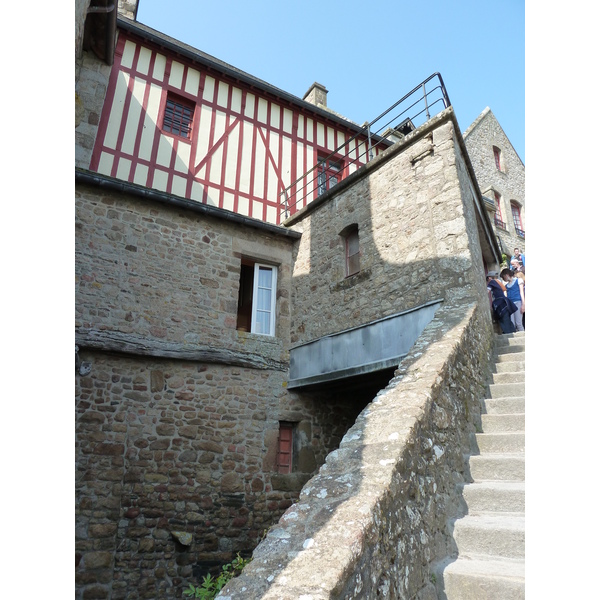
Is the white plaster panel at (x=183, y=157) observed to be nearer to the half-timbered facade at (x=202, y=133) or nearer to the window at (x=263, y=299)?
the half-timbered facade at (x=202, y=133)

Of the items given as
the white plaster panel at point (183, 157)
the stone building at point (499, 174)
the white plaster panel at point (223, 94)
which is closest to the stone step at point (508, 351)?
the white plaster panel at point (183, 157)

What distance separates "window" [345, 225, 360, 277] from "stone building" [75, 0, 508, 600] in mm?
20

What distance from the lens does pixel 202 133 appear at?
713 centimetres

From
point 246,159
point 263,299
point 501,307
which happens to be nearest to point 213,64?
point 246,159

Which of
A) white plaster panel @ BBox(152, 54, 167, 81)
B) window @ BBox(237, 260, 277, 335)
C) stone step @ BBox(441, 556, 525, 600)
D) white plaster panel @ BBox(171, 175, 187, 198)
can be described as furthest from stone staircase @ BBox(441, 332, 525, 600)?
white plaster panel @ BBox(152, 54, 167, 81)

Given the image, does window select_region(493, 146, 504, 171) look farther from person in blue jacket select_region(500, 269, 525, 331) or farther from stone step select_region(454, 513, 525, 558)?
stone step select_region(454, 513, 525, 558)

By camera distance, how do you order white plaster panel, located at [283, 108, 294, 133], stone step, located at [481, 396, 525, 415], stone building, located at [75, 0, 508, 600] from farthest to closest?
white plaster panel, located at [283, 108, 294, 133]
stone building, located at [75, 0, 508, 600]
stone step, located at [481, 396, 525, 415]

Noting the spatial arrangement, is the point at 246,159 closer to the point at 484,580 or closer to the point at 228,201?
the point at 228,201

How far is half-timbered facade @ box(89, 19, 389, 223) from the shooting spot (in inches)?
255

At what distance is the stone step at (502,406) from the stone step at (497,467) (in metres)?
0.53

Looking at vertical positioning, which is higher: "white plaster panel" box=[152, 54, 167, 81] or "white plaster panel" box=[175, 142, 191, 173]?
"white plaster panel" box=[152, 54, 167, 81]

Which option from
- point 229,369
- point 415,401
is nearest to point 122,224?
point 229,369

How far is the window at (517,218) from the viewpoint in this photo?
14.4m
